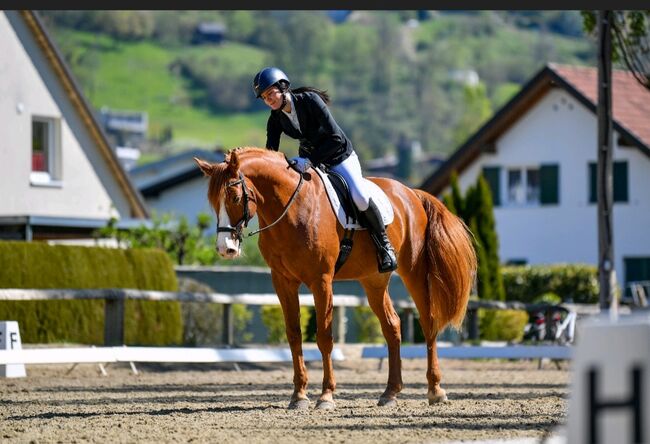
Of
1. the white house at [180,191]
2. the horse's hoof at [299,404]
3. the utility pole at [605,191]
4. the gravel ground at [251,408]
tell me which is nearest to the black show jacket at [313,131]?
the horse's hoof at [299,404]

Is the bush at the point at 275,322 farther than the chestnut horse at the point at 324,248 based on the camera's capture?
Yes

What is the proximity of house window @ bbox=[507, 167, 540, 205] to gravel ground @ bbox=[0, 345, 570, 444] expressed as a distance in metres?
24.0

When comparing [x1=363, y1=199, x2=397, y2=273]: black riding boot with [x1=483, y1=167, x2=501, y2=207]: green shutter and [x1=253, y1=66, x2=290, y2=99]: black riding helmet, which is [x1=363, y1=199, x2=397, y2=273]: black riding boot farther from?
[x1=483, y1=167, x2=501, y2=207]: green shutter

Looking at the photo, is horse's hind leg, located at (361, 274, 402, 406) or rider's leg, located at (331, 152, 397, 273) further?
horse's hind leg, located at (361, 274, 402, 406)

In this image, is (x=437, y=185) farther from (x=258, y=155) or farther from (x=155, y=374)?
(x=258, y=155)

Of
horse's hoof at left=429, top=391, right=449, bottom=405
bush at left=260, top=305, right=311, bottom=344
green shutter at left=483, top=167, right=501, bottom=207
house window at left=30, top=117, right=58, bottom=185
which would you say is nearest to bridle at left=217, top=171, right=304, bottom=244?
horse's hoof at left=429, top=391, right=449, bottom=405

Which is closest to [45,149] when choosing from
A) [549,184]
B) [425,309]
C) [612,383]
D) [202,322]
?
[202,322]

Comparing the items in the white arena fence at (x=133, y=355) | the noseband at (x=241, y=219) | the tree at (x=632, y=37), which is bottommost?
the white arena fence at (x=133, y=355)

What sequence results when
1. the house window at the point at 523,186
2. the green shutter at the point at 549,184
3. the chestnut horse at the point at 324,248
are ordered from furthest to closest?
the house window at the point at 523,186 → the green shutter at the point at 549,184 → the chestnut horse at the point at 324,248

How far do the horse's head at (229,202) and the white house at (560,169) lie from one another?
27885 millimetres

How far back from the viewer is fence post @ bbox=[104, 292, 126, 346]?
16891 mm

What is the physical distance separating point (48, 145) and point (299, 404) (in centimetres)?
2126

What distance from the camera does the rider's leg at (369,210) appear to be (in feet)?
38.2

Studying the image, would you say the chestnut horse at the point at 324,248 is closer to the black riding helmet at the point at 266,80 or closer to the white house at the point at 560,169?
the black riding helmet at the point at 266,80
